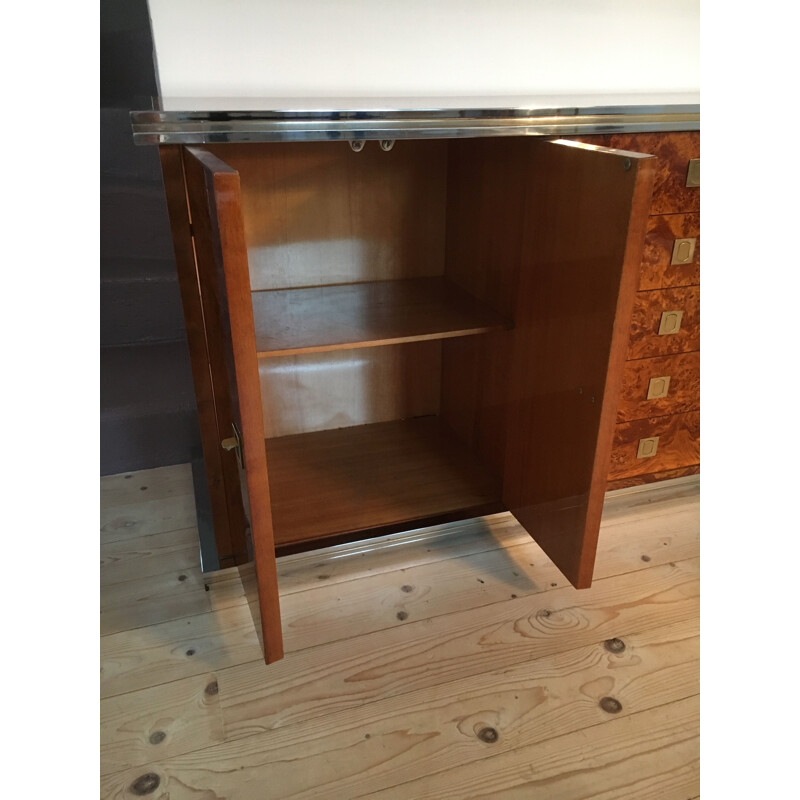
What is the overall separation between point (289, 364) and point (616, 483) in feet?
2.44

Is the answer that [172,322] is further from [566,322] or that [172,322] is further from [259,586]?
[566,322]

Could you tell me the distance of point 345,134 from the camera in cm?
89

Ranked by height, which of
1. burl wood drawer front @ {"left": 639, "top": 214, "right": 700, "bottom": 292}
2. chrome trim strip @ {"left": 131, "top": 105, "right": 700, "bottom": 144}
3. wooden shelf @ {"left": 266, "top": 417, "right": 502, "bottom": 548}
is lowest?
wooden shelf @ {"left": 266, "top": 417, "right": 502, "bottom": 548}

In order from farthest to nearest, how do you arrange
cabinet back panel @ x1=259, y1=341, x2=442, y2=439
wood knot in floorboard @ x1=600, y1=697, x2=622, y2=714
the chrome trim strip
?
cabinet back panel @ x1=259, y1=341, x2=442, y2=439 < wood knot in floorboard @ x1=600, y1=697, x2=622, y2=714 < the chrome trim strip

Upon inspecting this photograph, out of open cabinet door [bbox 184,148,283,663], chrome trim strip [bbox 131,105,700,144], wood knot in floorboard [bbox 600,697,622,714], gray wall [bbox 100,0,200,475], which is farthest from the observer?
gray wall [bbox 100,0,200,475]

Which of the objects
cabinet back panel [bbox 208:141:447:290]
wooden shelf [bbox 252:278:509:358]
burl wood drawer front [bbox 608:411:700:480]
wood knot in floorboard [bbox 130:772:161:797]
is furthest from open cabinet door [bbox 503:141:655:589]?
wood knot in floorboard [bbox 130:772:161:797]

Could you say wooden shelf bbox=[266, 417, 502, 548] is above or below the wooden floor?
above

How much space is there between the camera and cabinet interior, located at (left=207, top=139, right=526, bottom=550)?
1.17 m

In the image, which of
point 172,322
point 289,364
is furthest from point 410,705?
point 172,322

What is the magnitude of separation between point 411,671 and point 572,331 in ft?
1.95

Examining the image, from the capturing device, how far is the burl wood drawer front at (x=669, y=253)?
1097 millimetres

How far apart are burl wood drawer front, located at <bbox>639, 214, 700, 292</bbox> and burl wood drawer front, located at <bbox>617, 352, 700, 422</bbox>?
0.15 m

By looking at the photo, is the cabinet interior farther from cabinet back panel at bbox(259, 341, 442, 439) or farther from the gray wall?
the gray wall

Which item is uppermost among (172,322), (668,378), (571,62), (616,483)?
(571,62)
